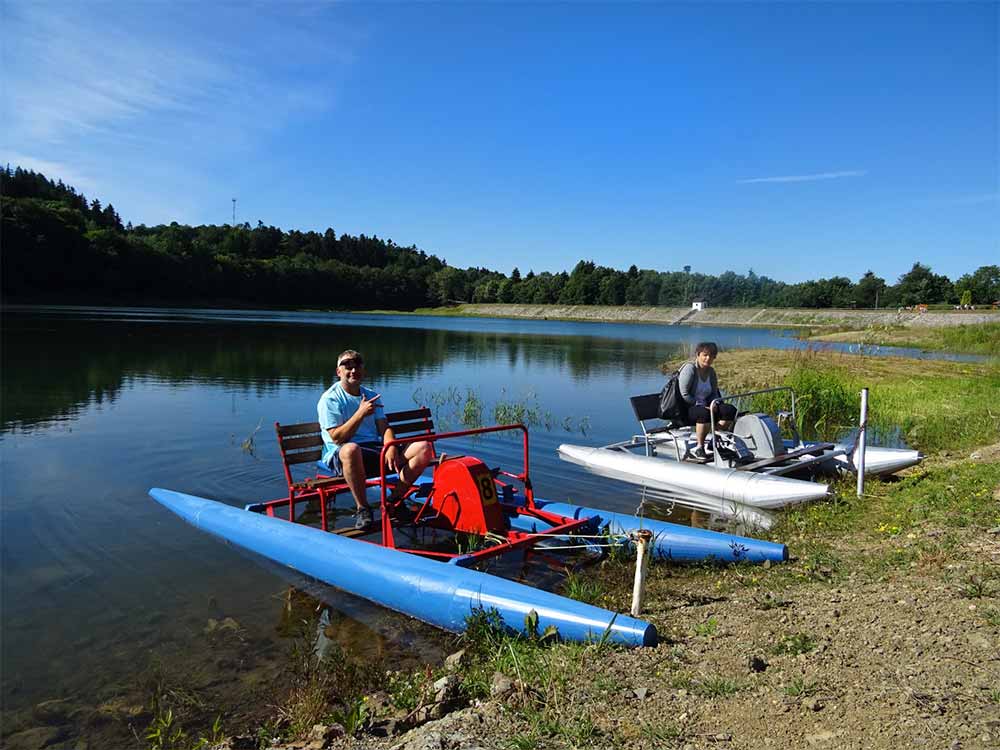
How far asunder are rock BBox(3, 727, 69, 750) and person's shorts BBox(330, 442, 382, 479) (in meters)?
3.37

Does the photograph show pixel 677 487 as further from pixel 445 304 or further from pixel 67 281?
Result: pixel 445 304

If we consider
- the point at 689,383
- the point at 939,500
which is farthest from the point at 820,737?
the point at 689,383

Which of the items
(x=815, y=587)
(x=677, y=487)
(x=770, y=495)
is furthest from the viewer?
(x=677, y=487)

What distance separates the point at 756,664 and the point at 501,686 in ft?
4.87

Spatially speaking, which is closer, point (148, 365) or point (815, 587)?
point (815, 587)

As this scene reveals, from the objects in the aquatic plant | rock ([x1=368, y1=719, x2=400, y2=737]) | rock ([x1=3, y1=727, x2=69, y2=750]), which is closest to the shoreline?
the aquatic plant

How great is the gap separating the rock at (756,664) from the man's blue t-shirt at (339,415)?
14.2 ft

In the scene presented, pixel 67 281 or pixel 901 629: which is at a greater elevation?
pixel 67 281

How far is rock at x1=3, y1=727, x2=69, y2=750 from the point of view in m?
4.21

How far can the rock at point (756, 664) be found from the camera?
3.99 m

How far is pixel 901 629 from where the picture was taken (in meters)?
4.36

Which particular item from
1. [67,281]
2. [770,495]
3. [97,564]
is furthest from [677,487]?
[67,281]

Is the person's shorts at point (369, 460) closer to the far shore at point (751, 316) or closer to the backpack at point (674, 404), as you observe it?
the backpack at point (674, 404)

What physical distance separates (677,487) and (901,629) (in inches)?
211
